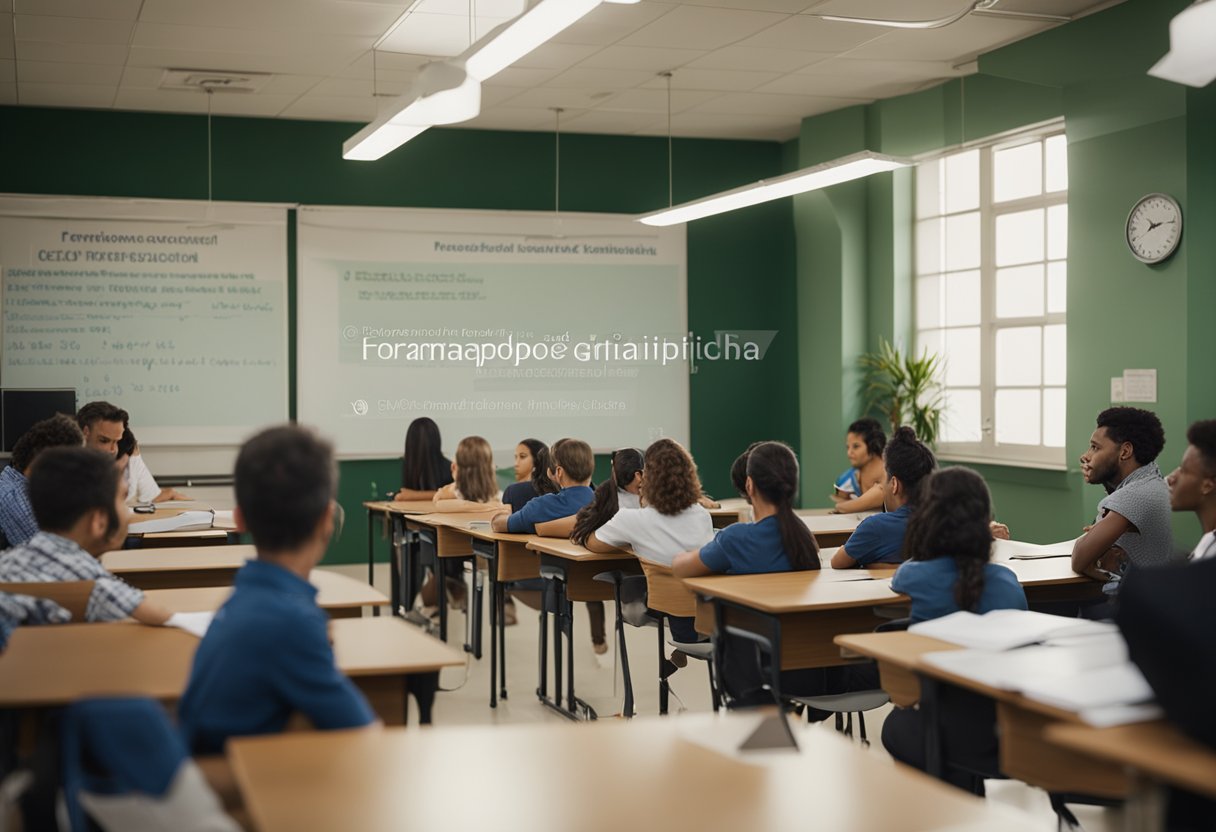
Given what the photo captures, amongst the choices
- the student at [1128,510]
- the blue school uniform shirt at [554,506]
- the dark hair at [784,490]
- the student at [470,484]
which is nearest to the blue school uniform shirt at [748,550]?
the dark hair at [784,490]

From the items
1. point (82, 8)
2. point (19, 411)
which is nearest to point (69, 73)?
point (82, 8)

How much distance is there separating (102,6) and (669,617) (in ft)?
13.7

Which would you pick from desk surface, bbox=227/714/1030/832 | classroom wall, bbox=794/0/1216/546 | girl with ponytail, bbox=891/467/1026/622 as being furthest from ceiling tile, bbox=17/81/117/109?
desk surface, bbox=227/714/1030/832

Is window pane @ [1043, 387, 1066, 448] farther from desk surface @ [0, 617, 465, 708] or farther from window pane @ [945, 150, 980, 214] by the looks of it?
desk surface @ [0, 617, 465, 708]

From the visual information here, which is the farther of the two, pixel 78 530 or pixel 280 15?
pixel 280 15

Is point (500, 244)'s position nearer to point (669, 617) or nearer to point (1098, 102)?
point (1098, 102)

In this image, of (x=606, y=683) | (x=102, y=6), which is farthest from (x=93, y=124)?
(x=606, y=683)

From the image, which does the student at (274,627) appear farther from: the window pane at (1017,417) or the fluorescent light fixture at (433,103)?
the window pane at (1017,417)

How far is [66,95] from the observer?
808 cm

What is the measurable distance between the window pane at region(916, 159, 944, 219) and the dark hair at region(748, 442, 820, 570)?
5197 mm

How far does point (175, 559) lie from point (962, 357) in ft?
19.2

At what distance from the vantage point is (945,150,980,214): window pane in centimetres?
842

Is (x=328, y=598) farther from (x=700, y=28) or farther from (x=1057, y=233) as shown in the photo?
(x=1057, y=233)

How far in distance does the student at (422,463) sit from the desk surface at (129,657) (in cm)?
452
